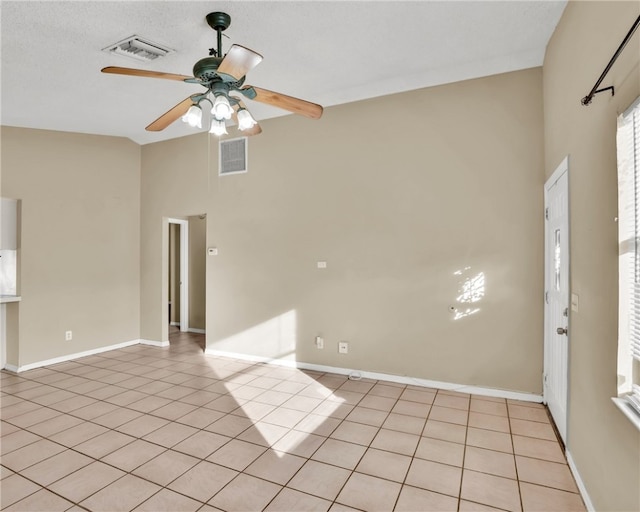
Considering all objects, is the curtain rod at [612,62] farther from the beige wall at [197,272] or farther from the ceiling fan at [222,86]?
the beige wall at [197,272]

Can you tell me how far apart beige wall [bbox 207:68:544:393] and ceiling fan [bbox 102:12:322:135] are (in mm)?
1498

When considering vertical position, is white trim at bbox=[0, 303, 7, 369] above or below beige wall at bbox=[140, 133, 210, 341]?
below

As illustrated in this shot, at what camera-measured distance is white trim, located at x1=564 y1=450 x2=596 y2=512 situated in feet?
6.39

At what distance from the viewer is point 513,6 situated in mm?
2621

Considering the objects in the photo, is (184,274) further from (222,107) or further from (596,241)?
(596,241)

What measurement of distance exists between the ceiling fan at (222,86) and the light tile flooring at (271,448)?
229 cm

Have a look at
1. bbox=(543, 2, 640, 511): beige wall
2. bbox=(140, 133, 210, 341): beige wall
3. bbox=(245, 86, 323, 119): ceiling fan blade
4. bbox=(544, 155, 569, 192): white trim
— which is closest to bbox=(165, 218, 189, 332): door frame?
bbox=(140, 133, 210, 341): beige wall

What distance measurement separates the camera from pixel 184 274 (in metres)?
6.54

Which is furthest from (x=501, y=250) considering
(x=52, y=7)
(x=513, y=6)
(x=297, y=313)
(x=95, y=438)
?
(x=52, y=7)

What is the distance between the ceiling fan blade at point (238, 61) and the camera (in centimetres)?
198

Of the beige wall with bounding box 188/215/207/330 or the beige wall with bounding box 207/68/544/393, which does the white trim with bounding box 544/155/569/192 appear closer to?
the beige wall with bounding box 207/68/544/393

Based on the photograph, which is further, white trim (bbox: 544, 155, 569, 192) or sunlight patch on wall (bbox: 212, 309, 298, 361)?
sunlight patch on wall (bbox: 212, 309, 298, 361)

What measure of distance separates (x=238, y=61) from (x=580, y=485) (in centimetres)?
310

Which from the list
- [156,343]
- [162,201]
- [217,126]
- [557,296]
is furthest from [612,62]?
[156,343]
